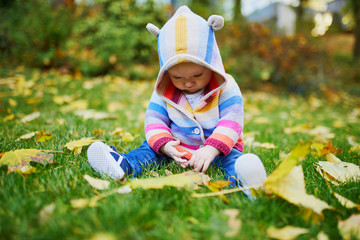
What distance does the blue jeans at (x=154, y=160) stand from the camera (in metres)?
1.35

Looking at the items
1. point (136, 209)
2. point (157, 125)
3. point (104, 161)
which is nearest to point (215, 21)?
point (157, 125)

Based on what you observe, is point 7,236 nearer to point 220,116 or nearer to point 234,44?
point 220,116

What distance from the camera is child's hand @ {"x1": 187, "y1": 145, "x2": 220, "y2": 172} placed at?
50.8 inches

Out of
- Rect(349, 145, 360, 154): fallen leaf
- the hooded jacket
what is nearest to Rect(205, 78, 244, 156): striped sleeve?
the hooded jacket

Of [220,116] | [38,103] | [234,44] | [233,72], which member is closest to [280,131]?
[220,116]

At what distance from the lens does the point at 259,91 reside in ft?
22.2

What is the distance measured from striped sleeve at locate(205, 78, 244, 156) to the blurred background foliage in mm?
4754

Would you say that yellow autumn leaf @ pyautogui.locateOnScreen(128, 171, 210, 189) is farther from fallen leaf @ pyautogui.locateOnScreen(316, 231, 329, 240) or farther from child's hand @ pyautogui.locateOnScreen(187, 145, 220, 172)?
fallen leaf @ pyautogui.locateOnScreen(316, 231, 329, 240)

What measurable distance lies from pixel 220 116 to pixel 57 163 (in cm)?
96

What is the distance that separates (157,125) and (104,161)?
0.41 m

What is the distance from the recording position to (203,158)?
1294mm

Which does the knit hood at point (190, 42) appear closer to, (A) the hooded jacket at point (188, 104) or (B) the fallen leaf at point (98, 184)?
(A) the hooded jacket at point (188, 104)

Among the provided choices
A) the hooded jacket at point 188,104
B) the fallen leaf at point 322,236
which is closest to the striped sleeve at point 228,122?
the hooded jacket at point 188,104

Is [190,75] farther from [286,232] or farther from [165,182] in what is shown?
[286,232]
